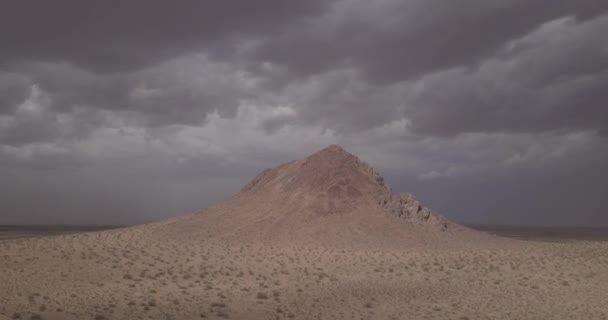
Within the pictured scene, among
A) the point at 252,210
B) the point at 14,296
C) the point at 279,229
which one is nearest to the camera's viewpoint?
the point at 14,296

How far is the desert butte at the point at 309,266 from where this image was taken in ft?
74.4

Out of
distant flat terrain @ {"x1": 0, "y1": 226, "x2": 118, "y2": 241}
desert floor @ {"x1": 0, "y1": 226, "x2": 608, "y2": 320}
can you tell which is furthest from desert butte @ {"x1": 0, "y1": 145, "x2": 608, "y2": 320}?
distant flat terrain @ {"x1": 0, "y1": 226, "x2": 118, "y2": 241}

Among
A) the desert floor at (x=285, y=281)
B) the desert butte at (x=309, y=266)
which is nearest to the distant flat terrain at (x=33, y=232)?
the desert butte at (x=309, y=266)

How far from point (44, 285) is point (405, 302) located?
18.3 metres

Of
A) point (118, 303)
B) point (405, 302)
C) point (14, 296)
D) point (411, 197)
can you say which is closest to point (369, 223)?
point (411, 197)

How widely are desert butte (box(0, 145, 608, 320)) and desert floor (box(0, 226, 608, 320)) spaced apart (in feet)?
0.33

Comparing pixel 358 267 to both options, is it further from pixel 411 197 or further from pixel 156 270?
pixel 411 197

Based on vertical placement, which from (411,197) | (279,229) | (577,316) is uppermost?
(411,197)

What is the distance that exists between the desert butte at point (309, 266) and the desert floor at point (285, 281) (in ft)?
0.33

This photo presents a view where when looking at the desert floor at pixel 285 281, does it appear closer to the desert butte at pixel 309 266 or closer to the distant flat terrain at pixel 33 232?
the desert butte at pixel 309 266

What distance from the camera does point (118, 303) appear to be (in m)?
21.8

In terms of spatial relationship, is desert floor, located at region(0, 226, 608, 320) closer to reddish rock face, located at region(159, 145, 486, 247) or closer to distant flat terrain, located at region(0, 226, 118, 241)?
reddish rock face, located at region(159, 145, 486, 247)

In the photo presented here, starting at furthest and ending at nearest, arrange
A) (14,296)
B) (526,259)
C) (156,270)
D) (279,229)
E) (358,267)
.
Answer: (279,229)
(526,259)
(358,267)
(156,270)
(14,296)

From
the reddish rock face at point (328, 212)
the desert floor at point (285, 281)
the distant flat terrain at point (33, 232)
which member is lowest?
the distant flat terrain at point (33, 232)
